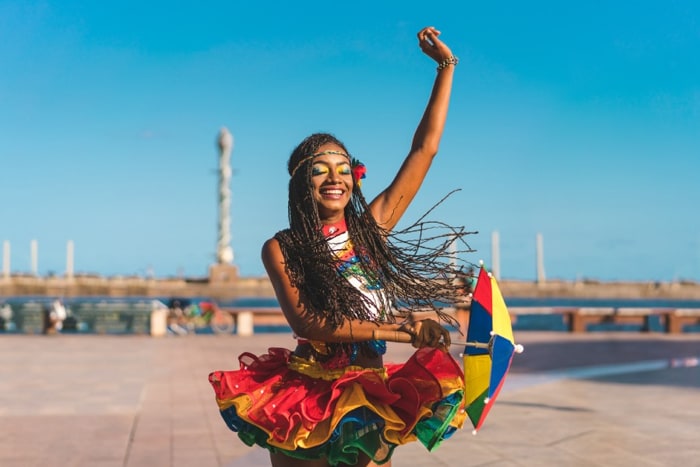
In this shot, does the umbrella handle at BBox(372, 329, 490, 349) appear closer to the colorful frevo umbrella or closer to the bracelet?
the colorful frevo umbrella

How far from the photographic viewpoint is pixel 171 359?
16.0 m

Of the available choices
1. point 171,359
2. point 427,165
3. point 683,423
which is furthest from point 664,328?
point 427,165

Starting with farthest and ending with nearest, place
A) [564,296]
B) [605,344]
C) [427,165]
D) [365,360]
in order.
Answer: [564,296] → [605,344] → [427,165] → [365,360]

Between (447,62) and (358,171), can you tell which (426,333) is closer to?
(358,171)

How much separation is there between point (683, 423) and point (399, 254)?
602 cm

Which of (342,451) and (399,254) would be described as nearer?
(342,451)

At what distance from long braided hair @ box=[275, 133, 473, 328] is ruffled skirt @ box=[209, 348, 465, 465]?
0.76 ft

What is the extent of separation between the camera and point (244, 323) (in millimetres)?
23719

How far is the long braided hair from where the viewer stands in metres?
3.07

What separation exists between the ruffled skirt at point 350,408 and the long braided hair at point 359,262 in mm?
231

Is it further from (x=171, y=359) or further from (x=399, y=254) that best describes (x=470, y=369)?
(x=171, y=359)

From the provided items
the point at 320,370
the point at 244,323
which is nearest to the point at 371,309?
the point at 320,370

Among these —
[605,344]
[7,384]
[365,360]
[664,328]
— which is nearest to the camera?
[365,360]

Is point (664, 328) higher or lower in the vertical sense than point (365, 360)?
lower
